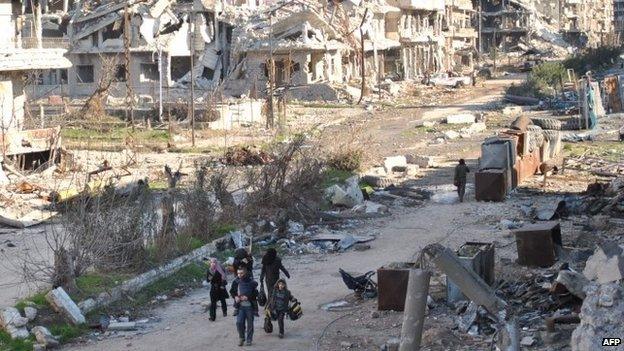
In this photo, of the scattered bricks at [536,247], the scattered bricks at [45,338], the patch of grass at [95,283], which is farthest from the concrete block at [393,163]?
the scattered bricks at [45,338]

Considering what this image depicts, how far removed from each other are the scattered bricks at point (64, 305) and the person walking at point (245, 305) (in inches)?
90.9

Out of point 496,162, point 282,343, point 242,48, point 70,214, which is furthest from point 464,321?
point 242,48

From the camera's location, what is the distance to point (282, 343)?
1280cm

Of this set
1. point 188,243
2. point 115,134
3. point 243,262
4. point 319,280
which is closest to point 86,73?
point 115,134

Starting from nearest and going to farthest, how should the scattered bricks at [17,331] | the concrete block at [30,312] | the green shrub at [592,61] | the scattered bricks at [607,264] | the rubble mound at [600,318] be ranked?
1. the rubble mound at [600,318]
2. the scattered bricks at [607,264]
3. the scattered bricks at [17,331]
4. the concrete block at [30,312]
5. the green shrub at [592,61]

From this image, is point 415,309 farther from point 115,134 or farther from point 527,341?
point 115,134

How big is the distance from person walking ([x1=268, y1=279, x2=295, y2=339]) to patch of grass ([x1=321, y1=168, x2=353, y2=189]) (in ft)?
34.7

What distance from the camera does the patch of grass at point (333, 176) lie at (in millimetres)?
24094

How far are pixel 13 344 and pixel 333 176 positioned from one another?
1342cm

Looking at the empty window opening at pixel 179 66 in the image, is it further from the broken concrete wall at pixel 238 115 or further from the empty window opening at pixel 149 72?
the broken concrete wall at pixel 238 115

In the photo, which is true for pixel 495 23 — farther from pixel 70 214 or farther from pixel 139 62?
→ pixel 70 214

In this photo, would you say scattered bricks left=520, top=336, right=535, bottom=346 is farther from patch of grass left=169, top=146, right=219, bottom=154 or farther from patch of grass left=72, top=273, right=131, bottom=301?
patch of grass left=169, top=146, right=219, bottom=154

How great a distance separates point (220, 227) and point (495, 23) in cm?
8507

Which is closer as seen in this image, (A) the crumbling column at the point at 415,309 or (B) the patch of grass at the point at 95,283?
(A) the crumbling column at the point at 415,309
